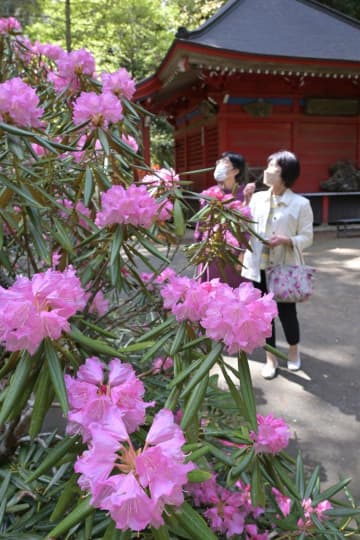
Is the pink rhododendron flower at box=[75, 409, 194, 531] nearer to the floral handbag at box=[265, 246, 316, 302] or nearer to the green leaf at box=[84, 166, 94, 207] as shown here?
→ the green leaf at box=[84, 166, 94, 207]

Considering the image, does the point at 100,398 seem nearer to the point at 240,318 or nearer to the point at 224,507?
the point at 240,318

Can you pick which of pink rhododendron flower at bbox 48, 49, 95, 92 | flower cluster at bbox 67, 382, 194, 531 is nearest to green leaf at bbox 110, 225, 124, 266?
flower cluster at bbox 67, 382, 194, 531

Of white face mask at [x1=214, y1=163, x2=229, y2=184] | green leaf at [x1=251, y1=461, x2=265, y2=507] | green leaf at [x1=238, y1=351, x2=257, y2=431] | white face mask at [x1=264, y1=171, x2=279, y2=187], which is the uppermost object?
white face mask at [x1=214, y1=163, x2=229, y2=184]

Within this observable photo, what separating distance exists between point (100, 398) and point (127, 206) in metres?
0.47

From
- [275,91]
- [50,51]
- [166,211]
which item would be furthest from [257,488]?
[275,91]

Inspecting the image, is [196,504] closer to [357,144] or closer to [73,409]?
[73,409]

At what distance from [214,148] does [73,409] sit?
9100 millimetres

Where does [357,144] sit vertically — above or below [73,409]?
above

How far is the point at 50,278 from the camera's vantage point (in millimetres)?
710

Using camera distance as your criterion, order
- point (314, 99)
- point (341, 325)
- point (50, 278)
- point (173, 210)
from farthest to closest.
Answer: point (314, 99), point (341, 325), point (173, 210), point (50, 278)

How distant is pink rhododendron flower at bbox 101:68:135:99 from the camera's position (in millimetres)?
1448

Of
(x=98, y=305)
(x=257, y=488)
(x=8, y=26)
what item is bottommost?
(x=257, y=488)

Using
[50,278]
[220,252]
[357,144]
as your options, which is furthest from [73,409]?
[357,144]

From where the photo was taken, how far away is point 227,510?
123 centimetres
